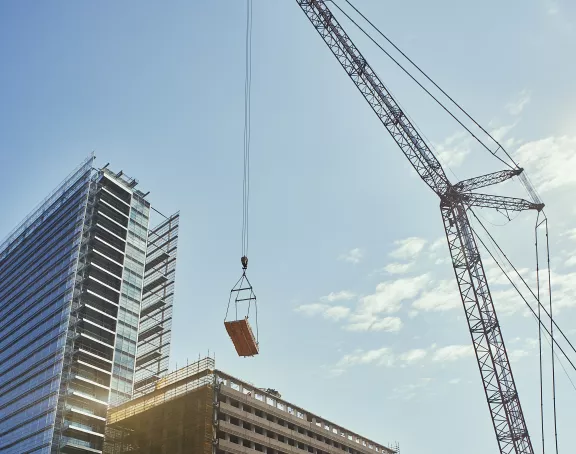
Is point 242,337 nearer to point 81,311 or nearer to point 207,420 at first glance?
point 207,420

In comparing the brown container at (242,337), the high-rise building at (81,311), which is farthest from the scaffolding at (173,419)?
the brown container at (242,337)

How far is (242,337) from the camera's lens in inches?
2041

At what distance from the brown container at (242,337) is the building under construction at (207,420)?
29.5 metres

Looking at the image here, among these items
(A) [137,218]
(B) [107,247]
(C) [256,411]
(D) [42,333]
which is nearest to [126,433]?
(C) [256,411]

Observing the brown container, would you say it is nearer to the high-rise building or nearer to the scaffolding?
the scaffolding

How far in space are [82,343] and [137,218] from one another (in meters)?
31.9

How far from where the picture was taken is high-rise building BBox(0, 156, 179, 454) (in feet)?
326

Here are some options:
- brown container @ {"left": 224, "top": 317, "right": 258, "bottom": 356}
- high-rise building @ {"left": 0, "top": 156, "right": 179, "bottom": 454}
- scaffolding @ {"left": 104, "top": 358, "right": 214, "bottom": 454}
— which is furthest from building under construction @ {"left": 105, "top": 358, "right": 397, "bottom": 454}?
brown container @ {"left": 224, "top": 317, "right": 258, "bottom": 356}

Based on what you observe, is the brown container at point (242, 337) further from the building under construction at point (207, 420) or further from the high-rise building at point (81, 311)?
the high-rise building at point (81, 311)

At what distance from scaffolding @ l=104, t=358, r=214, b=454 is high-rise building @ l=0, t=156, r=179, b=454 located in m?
11.6

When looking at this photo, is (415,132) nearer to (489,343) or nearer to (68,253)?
(489,343)

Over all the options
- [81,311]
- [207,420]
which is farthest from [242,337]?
[81,311]

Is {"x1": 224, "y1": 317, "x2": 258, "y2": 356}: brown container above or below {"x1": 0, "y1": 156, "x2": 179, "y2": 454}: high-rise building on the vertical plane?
below

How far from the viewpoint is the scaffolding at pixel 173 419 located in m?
77.4
